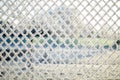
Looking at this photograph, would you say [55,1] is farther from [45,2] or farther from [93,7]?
[93,7]

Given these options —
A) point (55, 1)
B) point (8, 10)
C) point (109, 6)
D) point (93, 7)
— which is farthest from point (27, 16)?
point (109, 6)

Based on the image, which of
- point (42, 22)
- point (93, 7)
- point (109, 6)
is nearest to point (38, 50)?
point (42, 22)

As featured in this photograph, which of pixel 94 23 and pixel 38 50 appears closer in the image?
pixel 94 23

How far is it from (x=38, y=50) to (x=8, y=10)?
740 millimetres

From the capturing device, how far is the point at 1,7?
2.74 meters

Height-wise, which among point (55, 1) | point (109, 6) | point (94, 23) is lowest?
point (94, 23)

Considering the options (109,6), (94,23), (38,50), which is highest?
(109,6)

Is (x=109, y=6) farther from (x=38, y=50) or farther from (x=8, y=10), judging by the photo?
(x=8, y=10)

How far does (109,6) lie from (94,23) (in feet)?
1.03

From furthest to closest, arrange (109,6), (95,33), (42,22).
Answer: (42,22), (95,33), (109,6)

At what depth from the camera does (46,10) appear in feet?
8.89

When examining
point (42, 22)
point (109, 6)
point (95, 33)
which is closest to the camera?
point (109, 6)

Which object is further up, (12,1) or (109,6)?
(12,1)

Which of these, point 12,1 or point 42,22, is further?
point 42,22
